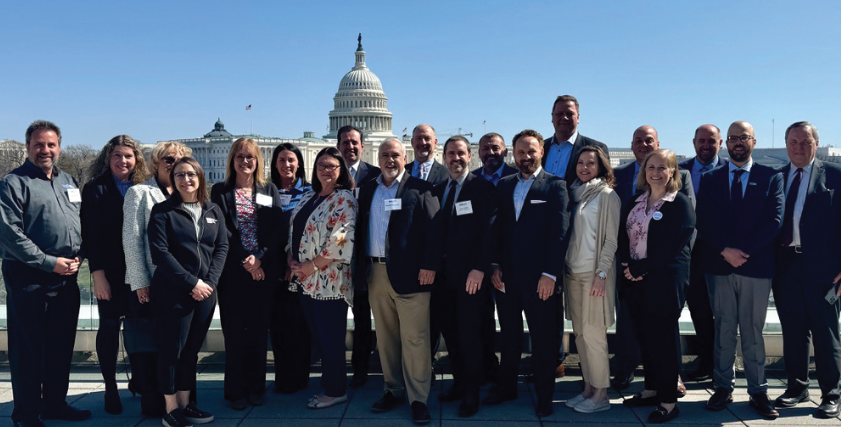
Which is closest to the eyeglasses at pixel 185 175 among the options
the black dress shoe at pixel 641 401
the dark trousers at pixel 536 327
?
the dark trousers at pixel 536 327

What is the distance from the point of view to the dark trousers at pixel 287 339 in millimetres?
5965

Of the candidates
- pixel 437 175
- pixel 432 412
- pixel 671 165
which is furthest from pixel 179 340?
pixel 671 165

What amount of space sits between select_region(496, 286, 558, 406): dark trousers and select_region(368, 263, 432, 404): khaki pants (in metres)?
0.63

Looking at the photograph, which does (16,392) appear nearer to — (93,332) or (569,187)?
(93,332)

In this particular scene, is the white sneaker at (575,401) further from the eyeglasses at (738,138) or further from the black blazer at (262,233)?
the black blazer at (262,233)

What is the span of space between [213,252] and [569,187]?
9.53ft

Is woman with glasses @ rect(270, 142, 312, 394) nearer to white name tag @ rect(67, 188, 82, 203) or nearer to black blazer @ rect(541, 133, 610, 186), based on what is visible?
white name tag @ rect(67, 188, 82, 203)

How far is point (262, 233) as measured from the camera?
5582 millimetres

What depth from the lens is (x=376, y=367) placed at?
6602 millimetres

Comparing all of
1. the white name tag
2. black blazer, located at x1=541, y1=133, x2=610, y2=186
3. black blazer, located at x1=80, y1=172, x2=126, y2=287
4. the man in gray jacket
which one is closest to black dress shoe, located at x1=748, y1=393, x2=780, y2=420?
black blazer, located at x1=541, y1=133, x2=610, y2=186

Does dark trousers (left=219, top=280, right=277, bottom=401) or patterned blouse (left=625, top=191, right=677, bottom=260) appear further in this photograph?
dark trousers (left=219, top=280, right=277, bottom=401)

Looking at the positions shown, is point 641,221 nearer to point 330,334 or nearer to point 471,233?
point 471,233

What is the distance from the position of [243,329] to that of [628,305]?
3099mm

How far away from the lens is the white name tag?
539 centimetres
